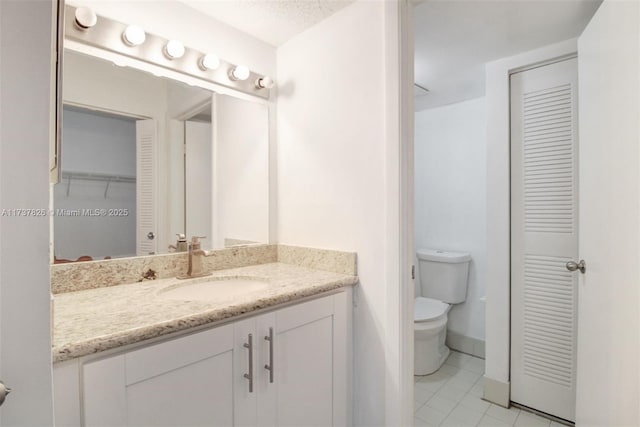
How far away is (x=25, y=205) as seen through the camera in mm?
443

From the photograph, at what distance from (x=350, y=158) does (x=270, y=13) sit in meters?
0.78

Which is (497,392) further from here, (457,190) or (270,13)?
(270,13)

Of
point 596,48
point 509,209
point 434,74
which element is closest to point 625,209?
point 596,48

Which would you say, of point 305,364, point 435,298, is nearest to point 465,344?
point 435,298

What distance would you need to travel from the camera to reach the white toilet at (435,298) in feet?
7.23

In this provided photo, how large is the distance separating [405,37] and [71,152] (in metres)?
1.34

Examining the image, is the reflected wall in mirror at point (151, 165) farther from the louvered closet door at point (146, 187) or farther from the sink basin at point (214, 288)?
the sink basin at point (214, 288)

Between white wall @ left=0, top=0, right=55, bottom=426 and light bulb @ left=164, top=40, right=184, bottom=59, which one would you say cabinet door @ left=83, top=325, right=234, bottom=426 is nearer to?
white wall @ left=0, top=0, right=55, bottom=426

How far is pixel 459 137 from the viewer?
2.67m

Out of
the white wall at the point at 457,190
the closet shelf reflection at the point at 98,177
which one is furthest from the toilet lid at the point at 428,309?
the closet shelf reflection at the point at 98,177

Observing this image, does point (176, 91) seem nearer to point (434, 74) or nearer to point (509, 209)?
point (434, 74)

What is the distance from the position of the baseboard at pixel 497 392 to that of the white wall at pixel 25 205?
7.13ft

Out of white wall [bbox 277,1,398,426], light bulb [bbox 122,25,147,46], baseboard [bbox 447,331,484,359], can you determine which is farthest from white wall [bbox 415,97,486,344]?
light bulb [bbox 122,25,147,46]

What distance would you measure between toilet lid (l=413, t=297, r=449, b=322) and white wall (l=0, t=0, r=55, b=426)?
6.77 ft
